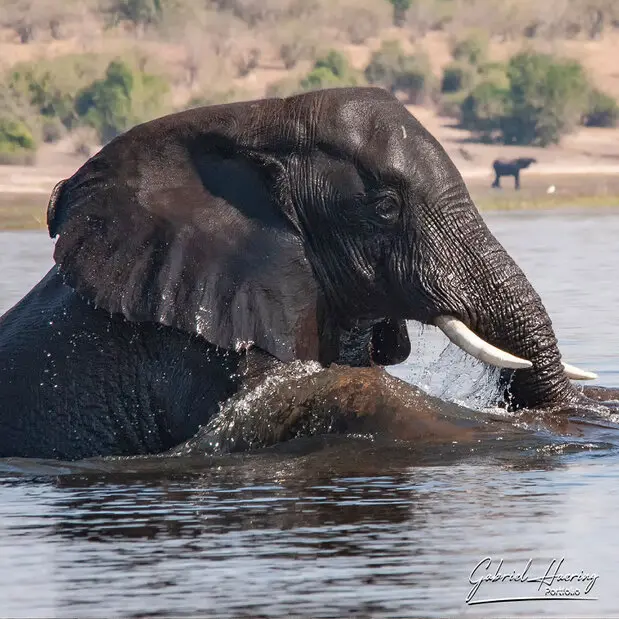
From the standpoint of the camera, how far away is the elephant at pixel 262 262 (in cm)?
696

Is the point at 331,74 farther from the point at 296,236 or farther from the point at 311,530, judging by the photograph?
the point at 311,530

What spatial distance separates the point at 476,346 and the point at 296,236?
767mm

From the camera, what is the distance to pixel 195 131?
713 cm

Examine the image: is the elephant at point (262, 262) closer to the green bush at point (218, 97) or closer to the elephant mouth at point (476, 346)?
the elephant mouth at point (476, 346)

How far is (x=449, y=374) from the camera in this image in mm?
8844

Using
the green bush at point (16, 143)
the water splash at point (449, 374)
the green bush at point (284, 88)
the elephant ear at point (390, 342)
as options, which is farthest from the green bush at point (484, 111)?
the elephant ear at point (390, 342)

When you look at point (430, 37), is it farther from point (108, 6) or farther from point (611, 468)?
point (611, 468)

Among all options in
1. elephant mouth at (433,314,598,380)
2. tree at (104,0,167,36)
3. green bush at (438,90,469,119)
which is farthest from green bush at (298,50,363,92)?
elephant mouth at (433,314,598,380)

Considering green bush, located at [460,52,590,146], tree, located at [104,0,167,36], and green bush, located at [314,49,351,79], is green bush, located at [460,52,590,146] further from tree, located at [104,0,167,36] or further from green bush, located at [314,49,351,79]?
tree, located at [104,0,167,36]

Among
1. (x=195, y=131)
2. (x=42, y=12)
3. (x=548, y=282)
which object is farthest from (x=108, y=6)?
(x=195, y=131)

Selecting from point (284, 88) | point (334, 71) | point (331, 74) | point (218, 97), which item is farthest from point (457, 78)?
point (218, 97)

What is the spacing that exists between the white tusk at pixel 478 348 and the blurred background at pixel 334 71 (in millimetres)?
19302

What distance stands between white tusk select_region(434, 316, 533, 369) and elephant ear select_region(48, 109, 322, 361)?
519 mm

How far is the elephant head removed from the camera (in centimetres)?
695
